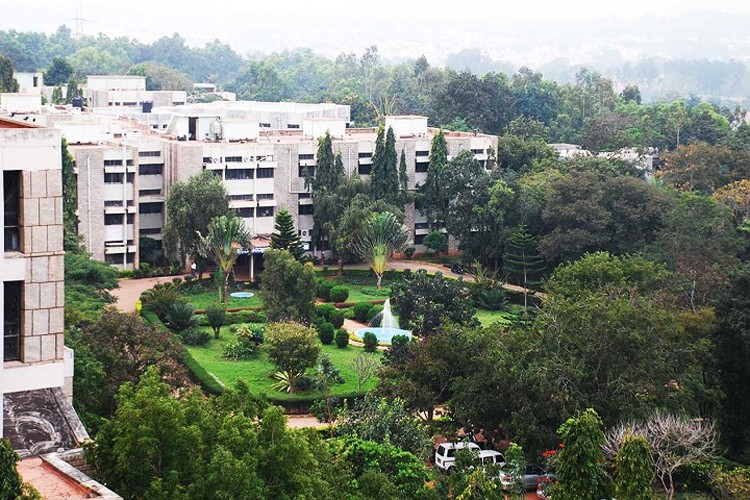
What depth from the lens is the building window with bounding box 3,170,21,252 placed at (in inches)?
629

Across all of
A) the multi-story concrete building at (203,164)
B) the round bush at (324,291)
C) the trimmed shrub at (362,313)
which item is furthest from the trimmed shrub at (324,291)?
the multi-story concrete building at (203,164)

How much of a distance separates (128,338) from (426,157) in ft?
84.3

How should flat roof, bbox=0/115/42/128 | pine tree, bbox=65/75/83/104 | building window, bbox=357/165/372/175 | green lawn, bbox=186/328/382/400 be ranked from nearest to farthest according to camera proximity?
flat roof, bbox=0/115/42/128
green lawn, bbox=186/328/382/400
building window, bbox=357/165/372/175
pine tree, bbox=65/75/83/104

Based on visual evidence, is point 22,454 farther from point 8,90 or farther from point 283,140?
point 8,90

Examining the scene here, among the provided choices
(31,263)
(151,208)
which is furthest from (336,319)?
(31,263)

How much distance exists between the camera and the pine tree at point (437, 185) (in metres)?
50.5

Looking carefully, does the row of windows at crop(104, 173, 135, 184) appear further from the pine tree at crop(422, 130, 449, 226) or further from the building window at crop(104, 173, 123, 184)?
the pine tree at crop(422, 130, 449, 226)

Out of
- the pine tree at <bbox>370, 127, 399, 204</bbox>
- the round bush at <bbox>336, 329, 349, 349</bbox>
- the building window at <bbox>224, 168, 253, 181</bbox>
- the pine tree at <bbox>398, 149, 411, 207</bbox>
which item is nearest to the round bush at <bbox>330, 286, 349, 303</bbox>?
the round bush at <bbox>336, 329, 349, 349</bbox>

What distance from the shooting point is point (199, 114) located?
50.3 m

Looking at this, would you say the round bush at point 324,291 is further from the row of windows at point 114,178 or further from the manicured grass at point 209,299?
the row of windows at point 114,178

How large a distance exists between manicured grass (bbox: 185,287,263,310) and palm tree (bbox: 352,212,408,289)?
425cm

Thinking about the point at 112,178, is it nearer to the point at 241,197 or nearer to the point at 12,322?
the point at 241,197

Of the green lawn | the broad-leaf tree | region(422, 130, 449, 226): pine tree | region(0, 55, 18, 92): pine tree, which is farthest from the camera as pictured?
region(0, 55, 18, 92): pine tree

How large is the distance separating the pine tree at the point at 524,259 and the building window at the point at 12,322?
29492 millimetres
